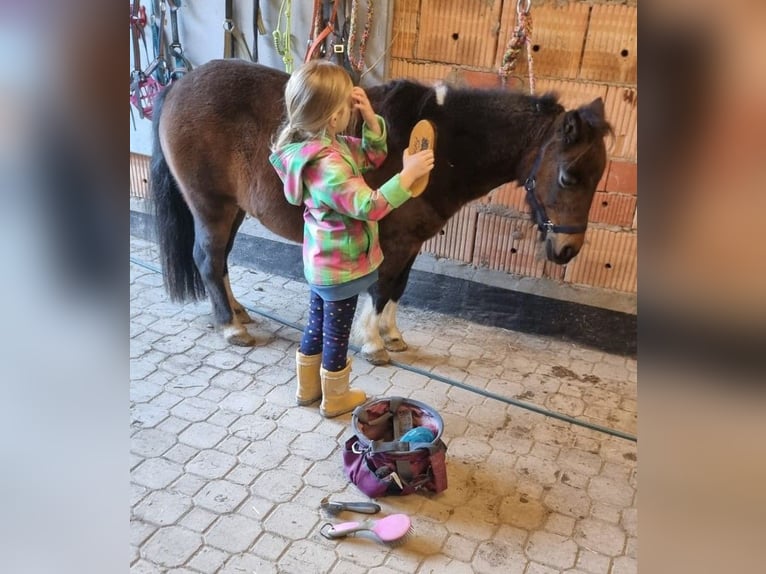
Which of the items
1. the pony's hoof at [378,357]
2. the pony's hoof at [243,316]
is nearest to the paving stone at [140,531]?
the pony's hoof at [378,357]

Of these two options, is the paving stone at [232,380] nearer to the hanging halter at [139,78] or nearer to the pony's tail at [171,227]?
the pony's tail at [171,227]

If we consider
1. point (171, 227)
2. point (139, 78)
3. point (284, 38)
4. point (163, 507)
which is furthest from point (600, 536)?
point (139, 78)

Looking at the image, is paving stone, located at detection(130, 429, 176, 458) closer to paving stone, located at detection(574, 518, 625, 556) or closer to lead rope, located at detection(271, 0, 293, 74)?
paving stone, located at detection(574, 518, 625, 556)

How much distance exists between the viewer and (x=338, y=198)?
70.1 inches

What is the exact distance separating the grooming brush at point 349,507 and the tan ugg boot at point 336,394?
0.45m

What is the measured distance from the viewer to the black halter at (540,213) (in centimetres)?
224

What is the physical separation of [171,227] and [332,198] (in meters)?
1.19

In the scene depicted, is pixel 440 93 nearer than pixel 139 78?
Yes

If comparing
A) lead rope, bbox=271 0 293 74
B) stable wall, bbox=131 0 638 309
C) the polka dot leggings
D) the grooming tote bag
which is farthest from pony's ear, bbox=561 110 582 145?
lead rope, bbox=271 0 293 74

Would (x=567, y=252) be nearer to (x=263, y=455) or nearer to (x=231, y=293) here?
(x=263, y=455)

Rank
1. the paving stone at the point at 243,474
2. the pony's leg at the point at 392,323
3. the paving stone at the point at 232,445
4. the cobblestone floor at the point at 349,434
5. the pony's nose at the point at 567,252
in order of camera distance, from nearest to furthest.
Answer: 1. the cobblestone floor at the point at 349,434
2. the paving stone at the point at 243,474
3. the paving stone at the point at 232,445
4. the pony's nose at the point at 567,252
5. the pony's leg at the point at 392,323
